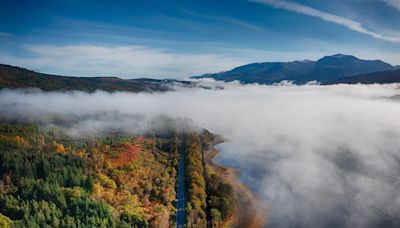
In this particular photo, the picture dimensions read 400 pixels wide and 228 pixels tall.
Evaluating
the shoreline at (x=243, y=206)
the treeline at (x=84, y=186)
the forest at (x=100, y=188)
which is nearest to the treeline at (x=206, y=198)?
the forest at (x=100, y=188)

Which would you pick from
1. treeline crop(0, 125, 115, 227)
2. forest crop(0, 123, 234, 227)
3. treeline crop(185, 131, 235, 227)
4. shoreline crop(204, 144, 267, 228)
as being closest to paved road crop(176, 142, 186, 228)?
forest crop(0, 123, 234, 227)

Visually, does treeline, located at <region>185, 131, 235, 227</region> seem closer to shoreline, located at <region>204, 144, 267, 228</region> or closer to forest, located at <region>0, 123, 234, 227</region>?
forest, located at <region>0, 123, 234, 227</region>

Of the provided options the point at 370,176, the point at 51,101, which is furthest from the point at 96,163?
the point at 51,101

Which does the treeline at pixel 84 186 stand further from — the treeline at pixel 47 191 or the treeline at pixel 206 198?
the treeline at pixel 206 198

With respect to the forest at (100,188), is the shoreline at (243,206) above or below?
below

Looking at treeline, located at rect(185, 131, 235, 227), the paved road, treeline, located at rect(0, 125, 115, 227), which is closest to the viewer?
treeline, located at rect(0, 125, 115, 227)

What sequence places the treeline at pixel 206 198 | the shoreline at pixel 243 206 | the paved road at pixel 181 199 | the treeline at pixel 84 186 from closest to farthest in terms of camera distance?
the treeline at pixel 84 186 → the treeline at pixel 206 198 → the paved road at pixel 181 199 → the shoreline at pixel 243 206

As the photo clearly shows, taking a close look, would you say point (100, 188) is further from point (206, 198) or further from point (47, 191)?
point (206, 198)
